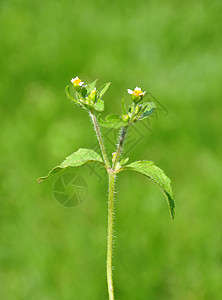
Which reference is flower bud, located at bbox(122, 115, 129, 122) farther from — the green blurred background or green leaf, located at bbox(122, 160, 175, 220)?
the green blurred background

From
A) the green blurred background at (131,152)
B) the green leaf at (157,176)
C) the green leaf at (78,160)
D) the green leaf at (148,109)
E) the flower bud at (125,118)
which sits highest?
the green blurred background at (131,152)

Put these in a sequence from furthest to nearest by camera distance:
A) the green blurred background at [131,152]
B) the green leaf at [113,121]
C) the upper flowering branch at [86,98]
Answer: the green blurred background at [131,152] < the upper flowering branch at [86,98] < the green leaf at [113,121]

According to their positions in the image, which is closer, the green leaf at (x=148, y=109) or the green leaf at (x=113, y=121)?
the green leaf at (x=113, y=121)

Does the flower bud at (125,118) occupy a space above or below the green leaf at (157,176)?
above

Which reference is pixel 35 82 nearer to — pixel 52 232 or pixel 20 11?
pixel 20 11

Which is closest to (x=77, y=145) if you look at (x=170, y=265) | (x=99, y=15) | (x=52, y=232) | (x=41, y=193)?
(x=41, y=193)

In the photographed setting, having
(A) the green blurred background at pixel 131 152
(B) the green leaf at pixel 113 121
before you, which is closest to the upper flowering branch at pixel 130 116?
(B) the green leaf at pixel 113 121

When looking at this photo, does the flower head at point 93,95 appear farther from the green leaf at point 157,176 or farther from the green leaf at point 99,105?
the green leaf at point 157,176

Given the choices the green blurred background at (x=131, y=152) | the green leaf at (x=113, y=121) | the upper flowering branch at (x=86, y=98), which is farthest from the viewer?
the green blurred background at (x=131, y=152)
